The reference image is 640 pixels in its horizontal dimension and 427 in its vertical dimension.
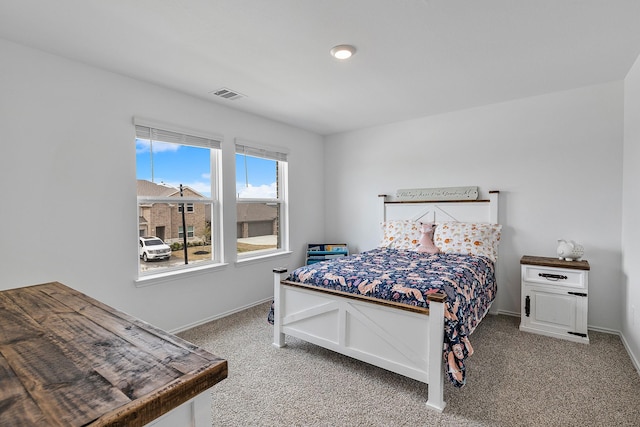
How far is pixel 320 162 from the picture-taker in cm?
510

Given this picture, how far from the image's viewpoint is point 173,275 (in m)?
3.13

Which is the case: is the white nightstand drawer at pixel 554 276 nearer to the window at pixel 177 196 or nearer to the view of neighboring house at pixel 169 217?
the window at pixel 177 196

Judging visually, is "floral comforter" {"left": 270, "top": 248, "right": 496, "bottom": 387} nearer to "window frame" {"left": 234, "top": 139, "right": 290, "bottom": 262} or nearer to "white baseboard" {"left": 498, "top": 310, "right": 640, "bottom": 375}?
"white baseboard" {"left": 498, "top": 310, "right": 640, "bottom": 375}

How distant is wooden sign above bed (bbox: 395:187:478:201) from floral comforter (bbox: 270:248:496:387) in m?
0.84

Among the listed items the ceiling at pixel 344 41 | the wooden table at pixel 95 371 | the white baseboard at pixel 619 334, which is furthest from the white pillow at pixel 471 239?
the wooden table at pixel 95 371

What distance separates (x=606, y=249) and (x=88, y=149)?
481cm

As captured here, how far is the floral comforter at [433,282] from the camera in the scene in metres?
1.98

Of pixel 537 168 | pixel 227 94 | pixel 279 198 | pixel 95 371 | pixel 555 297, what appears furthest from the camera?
pixel 279 198

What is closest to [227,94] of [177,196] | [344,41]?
[177,196]

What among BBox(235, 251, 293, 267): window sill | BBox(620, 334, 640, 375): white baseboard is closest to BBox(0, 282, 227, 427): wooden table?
BBox(235, 251, 293, 267): window sill

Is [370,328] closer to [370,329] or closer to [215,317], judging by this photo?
[370,329]

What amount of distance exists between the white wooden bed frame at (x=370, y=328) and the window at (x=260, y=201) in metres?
1.40

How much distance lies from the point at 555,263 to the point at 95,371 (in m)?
3.58

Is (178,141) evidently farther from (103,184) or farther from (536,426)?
(536,426)
